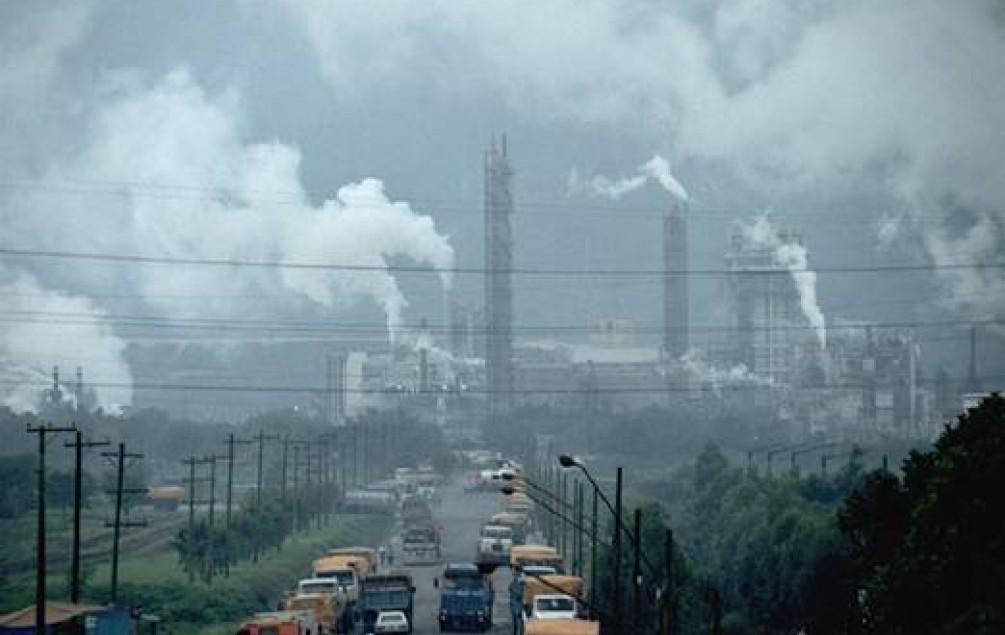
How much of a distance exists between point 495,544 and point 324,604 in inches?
616

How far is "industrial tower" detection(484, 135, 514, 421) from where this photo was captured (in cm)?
15938

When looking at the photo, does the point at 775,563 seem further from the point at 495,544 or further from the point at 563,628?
the point at 495,544

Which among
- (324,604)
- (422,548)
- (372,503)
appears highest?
(372,503)

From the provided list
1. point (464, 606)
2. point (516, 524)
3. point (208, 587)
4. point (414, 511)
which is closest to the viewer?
point (464, 606)

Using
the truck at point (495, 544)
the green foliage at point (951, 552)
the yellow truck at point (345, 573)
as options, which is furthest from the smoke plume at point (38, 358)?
the green foliage at point (951, 552)

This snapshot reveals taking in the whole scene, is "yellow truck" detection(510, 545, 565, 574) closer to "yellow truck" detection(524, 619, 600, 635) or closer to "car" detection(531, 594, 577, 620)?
"car" detection(531, 594, 577, 620)

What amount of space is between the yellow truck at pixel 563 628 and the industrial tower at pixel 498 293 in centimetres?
10398

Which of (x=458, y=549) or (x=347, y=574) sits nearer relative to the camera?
(x=347, y=574)

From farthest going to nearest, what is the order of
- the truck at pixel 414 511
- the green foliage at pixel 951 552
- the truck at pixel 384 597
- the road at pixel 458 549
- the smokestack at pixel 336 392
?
1. the smokestack at pixel 336 392
2. the truck at pixel 414 511
3. the road at pixel 458 549
4. the truck at pixel 384 597
5. the green foliage at pixel 951 552

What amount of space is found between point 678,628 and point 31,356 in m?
132

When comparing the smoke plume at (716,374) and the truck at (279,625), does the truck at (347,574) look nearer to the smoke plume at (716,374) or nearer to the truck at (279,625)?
the truck at (279,625)

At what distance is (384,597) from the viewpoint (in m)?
49.8

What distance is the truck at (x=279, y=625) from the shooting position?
39144 millimetres

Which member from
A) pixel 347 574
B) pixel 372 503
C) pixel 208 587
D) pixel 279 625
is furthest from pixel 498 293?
pixel 279 625
